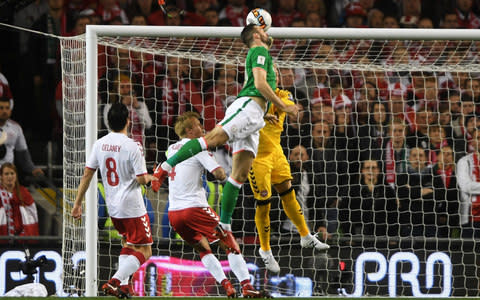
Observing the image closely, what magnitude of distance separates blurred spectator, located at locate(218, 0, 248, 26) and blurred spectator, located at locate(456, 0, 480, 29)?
2.74 m

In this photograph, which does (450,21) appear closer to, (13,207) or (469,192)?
(469,192)

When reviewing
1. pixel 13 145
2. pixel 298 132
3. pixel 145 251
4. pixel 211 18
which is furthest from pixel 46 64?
pixel 145 251

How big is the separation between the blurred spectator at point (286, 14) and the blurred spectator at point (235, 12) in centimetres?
17

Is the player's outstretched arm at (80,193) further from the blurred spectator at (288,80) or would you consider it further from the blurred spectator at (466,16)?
the blurred spectator at (466,16)

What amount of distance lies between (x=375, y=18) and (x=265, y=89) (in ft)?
21.5

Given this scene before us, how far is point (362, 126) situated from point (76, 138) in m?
3.35

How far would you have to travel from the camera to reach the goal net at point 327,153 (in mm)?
9656

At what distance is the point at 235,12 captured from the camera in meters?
13.7

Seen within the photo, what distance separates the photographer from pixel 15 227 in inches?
419

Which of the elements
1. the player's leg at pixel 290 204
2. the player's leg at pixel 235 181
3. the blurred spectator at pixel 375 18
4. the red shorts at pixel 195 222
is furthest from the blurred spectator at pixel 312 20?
the player's leg at pixel 235 181

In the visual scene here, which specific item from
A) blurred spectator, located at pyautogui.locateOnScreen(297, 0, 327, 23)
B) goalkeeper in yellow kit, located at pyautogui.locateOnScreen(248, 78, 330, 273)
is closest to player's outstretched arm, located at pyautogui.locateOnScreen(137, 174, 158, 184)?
goalkeeper in yellow kit, located at pyautogui.locateOnScreen(248, 78, 330, 273)

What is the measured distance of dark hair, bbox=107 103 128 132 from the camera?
792 cm

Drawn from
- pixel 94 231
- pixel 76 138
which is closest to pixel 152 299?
pixel 94 231

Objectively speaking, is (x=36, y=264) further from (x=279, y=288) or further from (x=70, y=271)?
(x=279, y=288)
